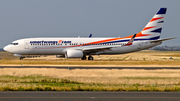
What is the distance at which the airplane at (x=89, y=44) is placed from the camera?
4541cm

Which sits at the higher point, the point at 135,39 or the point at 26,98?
the point at 135,39

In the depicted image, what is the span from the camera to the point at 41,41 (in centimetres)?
4556

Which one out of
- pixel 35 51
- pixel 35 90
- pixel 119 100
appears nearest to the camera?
pixel 119 100

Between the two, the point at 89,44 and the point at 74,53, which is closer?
the point at 74,53

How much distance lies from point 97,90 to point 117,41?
33.0 meters

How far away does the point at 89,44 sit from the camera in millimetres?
47031

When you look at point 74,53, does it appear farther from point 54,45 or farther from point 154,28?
point 154,28

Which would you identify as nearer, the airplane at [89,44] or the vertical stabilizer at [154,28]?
the airplane at [89,44]

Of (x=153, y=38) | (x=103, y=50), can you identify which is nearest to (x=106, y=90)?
(x=103, y=50)

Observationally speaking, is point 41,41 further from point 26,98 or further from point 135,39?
point 26,98

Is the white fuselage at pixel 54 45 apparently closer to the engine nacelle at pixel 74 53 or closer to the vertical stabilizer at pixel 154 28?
the vertical stabilizer at pixel 154 28

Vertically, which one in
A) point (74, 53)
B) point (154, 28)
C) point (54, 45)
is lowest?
point (74, 53)

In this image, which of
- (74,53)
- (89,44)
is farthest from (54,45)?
(89,44)

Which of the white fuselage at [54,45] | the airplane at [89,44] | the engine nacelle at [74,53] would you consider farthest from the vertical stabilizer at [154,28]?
the engine nacelle at [74,53]
